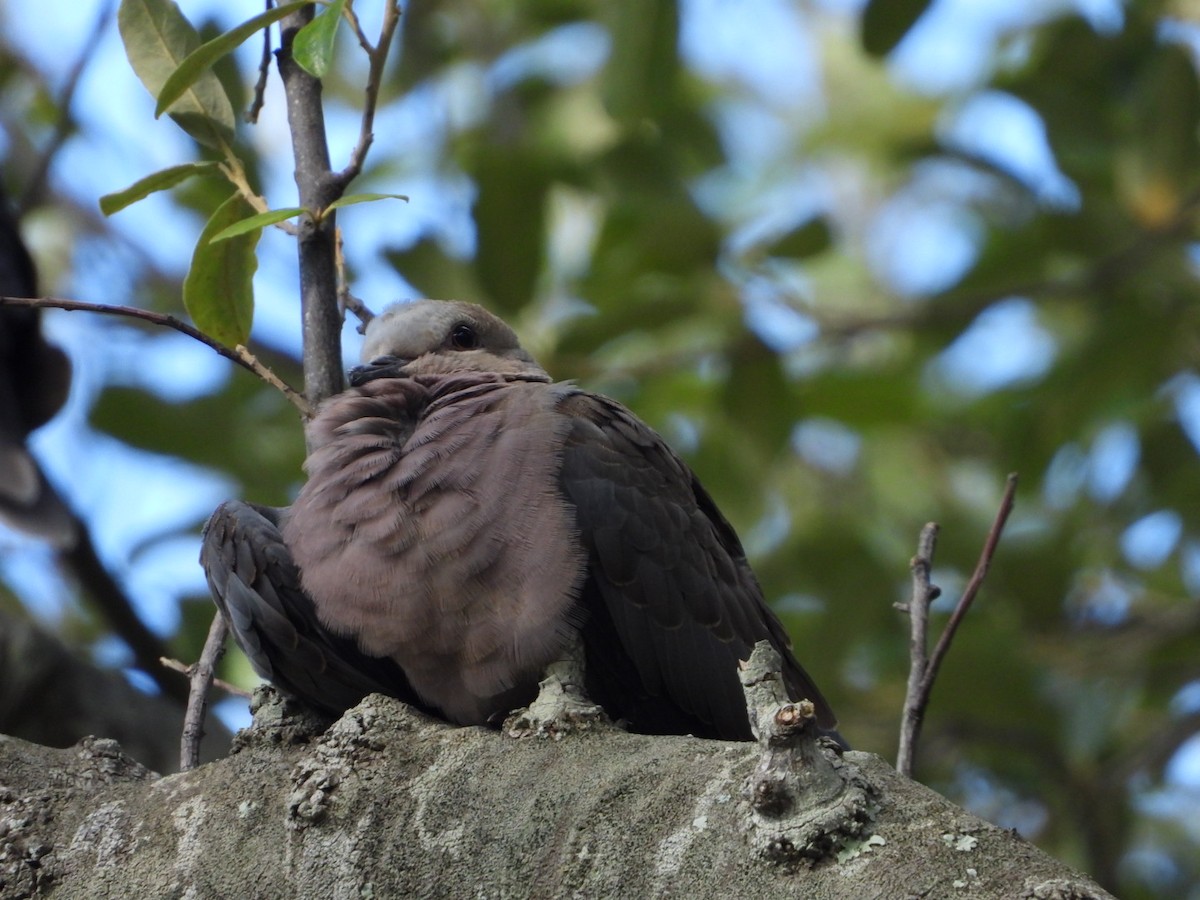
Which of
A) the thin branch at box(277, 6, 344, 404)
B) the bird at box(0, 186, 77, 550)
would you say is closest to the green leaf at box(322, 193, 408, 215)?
the thin branch at box(277, 6, 344, 404)

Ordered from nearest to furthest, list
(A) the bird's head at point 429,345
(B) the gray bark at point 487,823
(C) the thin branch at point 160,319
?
(B) the gray bark at point 487,823
(C) the thin branch at point 160,319
(A) the bird's head at point 429,345

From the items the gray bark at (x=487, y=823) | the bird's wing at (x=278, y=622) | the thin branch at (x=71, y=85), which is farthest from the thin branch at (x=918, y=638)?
the thin branch at (x=71, y=85)

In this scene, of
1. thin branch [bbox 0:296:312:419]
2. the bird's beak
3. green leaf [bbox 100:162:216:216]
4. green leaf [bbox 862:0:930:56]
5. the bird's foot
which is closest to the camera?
the bird's foot

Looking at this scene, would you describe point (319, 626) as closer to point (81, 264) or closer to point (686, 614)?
point (686, 614)

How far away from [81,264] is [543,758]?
18.7ft

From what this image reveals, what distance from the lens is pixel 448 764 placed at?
210 cm

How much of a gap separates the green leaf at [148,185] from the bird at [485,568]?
553 mm

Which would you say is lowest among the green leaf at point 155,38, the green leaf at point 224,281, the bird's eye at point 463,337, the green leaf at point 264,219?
the green leaf at point 264,219

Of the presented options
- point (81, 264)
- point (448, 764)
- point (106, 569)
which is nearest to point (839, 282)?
point (81, 264)

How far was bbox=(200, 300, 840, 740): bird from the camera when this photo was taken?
2.86 meters

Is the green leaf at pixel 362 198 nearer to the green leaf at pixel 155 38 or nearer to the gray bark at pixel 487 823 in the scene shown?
the green leaf at pixel 155 38

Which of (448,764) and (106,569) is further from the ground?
(106,569)

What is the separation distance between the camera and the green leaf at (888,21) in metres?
4.65

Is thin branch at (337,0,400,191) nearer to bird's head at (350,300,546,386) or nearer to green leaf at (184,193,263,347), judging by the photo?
green leaf at (184,193,263,347)
